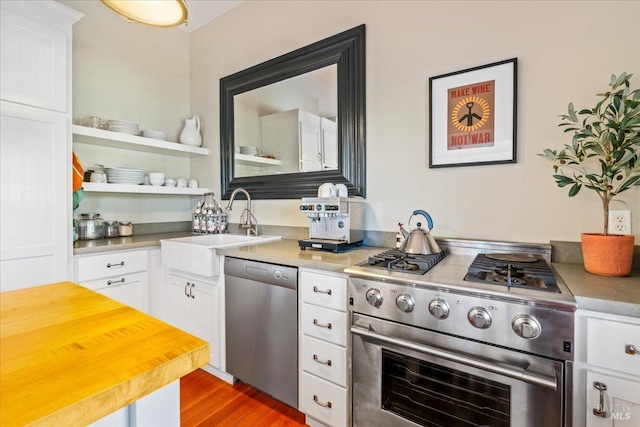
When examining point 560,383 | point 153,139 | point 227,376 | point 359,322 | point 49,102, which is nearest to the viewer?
point 560,383

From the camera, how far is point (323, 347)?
1504mm

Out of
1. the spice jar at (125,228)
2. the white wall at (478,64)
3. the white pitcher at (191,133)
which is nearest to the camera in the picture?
the white wall at (478,64)

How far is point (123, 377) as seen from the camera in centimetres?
49

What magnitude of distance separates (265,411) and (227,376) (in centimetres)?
39

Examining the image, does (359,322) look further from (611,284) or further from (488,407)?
(611,284)

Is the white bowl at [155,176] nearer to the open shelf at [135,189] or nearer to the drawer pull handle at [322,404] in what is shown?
the open shelf at [135,189]

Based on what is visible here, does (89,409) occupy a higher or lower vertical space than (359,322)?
higher

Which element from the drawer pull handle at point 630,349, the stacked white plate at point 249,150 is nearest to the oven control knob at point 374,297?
the drawer pull handle at point 630,349

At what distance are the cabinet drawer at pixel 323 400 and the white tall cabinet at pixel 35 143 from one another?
160 centimetres

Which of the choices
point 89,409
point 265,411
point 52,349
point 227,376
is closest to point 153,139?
point 227,376

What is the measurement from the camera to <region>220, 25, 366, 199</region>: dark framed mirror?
2.03 m

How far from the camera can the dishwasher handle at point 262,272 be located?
162 cm

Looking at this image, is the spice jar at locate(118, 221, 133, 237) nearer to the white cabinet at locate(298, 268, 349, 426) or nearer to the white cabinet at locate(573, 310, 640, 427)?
the white cabinet at locate(298, 268, 349, 426)

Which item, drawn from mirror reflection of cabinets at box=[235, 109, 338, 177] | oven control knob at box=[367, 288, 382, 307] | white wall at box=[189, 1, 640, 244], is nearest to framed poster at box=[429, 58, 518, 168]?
white wall at box=[189, 1, 640, 244]
